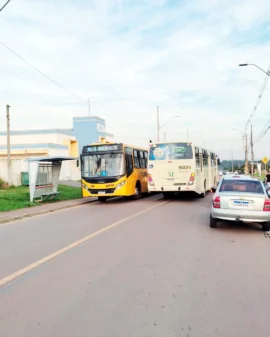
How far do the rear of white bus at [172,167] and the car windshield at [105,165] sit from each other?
1674mm

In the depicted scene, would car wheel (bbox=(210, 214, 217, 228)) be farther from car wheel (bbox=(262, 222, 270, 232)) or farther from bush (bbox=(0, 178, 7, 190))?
bush (bbox=(0, 178, 7, 190))

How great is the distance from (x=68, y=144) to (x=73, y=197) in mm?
29174

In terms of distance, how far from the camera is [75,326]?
402 cm

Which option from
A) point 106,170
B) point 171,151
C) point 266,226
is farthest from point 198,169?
point 266,226

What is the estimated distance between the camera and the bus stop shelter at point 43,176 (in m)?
18.9

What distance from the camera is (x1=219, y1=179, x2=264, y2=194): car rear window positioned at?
34.1ft

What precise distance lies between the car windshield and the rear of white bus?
5.49 ft

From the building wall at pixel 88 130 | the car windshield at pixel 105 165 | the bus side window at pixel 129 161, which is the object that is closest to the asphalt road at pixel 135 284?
the car windshield at pixel 105 165

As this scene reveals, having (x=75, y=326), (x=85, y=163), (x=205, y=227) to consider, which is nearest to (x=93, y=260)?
(x=75, y=326)

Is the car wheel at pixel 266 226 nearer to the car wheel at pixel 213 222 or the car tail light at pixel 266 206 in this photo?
the car tail light at pixel 266 206

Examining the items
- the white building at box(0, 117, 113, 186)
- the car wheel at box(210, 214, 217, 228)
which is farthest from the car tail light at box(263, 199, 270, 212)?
the white building at box(0, 117, 113, 186)

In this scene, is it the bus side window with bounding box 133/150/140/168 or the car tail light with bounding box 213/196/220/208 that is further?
the bus side window with bounding box 133/150/140/168

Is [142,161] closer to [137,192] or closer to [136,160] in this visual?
[136,160]

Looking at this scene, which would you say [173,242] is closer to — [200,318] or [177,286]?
[177,286]
